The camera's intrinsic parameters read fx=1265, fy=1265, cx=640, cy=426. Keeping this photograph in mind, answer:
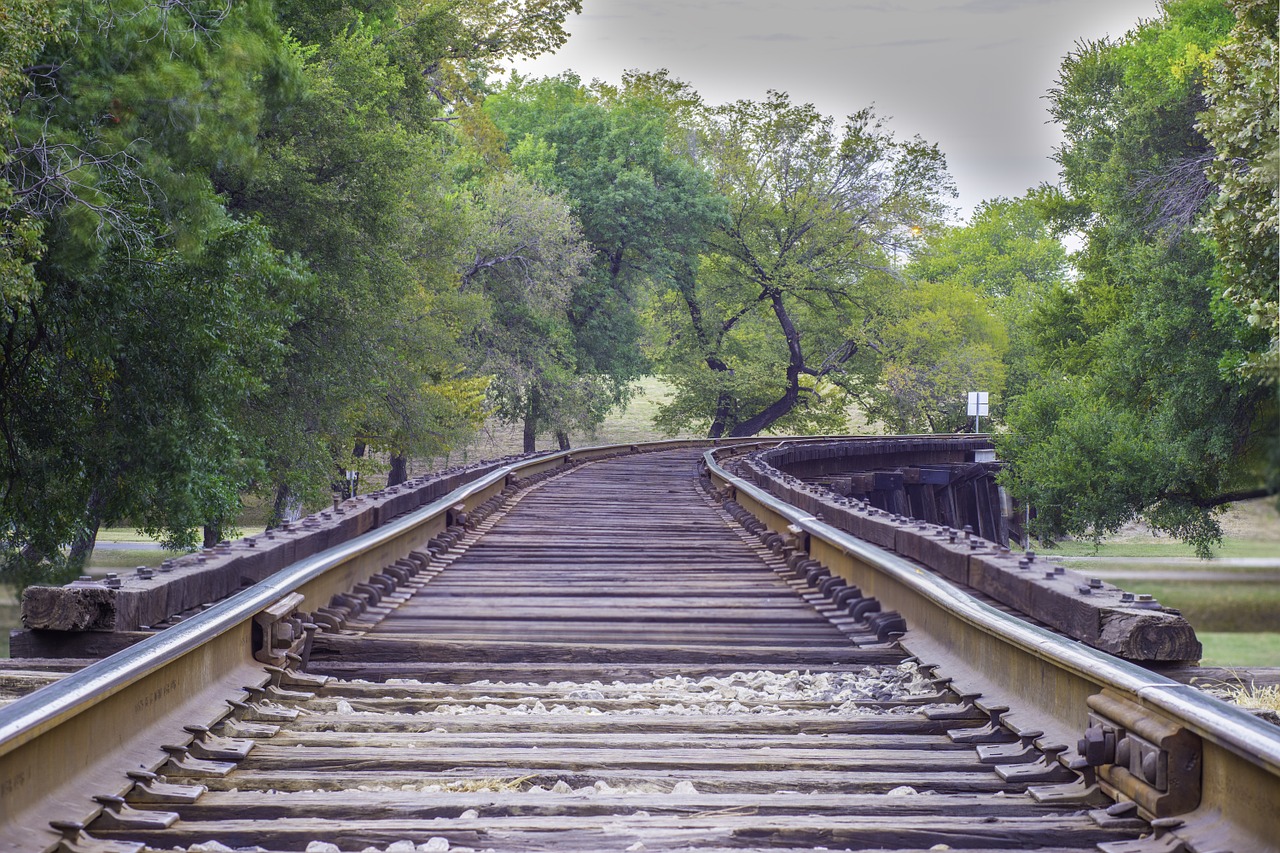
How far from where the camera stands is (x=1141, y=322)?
2719 centimetres

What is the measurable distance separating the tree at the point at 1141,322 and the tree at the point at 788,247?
13.8 m

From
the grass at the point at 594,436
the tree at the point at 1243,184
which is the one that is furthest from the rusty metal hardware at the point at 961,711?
the grass at the point at 594,436

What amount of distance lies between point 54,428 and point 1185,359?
20502 mm

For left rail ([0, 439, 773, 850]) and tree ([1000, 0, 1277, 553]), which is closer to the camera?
left rail ([0, 439, 773, 850])

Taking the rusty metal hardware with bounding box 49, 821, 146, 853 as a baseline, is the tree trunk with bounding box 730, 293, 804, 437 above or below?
above

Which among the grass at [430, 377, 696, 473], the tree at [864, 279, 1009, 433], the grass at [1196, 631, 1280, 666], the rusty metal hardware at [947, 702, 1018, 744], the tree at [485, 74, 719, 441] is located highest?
the tree at [485, 74, 719, 441]

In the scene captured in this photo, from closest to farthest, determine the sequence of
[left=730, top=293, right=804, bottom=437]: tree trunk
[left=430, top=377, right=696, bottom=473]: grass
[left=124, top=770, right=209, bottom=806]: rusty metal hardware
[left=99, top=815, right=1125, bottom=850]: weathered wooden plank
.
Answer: [left=99, top=815, right=1125, bottom=850]: weathered wooden plank < [left=124, top=770, right=209, bottom=806]: rusty metal hardware < [left=430, top=377, right=696, bottom=473]: grass < [left=730, top=293, right=804, bottom=437]: tree trunk

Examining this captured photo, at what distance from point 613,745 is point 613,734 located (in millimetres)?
166

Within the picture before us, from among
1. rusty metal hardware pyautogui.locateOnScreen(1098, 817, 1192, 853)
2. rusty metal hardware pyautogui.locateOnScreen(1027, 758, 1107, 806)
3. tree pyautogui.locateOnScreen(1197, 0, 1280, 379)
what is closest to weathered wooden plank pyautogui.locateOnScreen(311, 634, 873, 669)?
rusty metal hardware pyautogui.locateOnScreen(1027, 758, 1107, 806)

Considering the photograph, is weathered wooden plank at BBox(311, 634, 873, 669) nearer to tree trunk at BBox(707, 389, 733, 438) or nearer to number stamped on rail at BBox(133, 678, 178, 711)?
number stamped on rail at BBox(133, 678, 178, 711)

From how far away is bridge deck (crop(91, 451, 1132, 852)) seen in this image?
8.38 ft

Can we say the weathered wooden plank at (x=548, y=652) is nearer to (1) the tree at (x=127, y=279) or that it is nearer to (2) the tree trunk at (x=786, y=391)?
(1) the tree at (x=127, y=279)

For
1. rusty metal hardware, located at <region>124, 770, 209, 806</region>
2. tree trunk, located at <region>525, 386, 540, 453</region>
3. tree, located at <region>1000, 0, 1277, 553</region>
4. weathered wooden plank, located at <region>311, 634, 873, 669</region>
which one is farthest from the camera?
tree trunk, located at <region>525, 386, 540, 453</region>

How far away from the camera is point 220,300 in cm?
1456
